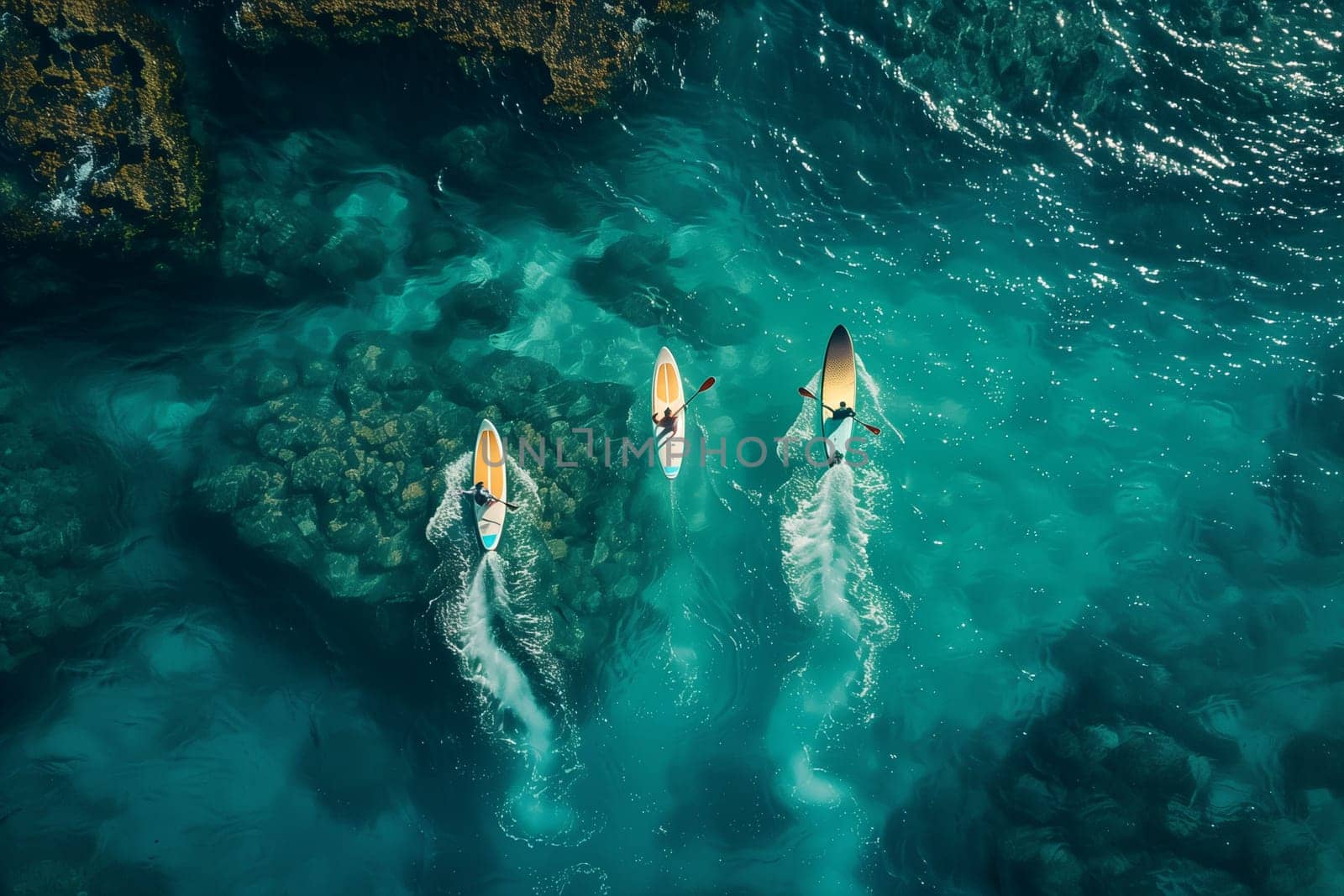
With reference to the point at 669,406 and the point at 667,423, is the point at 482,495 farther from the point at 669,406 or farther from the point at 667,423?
the point at 669,406

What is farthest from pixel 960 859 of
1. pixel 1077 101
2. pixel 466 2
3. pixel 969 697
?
pixel 466 2

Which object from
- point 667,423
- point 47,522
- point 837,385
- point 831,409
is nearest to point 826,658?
point 831,409

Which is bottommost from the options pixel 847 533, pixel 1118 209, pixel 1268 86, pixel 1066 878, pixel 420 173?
pixel 1066 878

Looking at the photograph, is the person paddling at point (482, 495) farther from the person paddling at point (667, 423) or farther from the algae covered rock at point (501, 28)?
the algae covered rock at point (501, 28)

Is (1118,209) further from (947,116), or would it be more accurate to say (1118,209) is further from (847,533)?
(847,533)

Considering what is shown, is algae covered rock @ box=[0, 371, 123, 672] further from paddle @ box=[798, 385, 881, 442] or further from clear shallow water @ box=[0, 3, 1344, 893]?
paddle @ box=[798, 385, 881, 442]

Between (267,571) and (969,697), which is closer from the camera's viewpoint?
(267,571)
